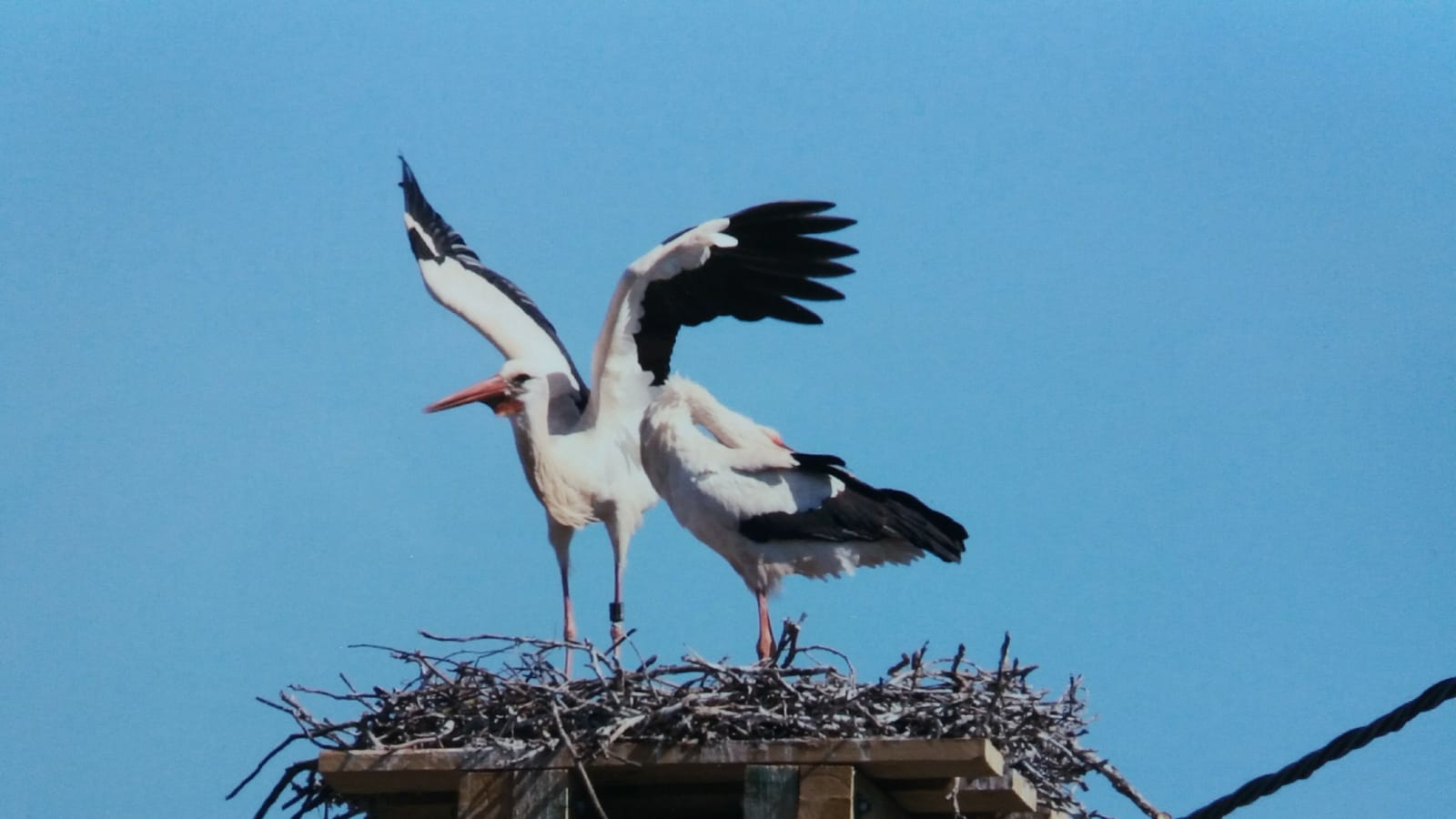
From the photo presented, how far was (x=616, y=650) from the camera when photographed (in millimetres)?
5230

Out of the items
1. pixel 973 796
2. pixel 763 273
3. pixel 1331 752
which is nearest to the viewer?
pixel 1331 752

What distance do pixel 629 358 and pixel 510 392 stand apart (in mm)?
470

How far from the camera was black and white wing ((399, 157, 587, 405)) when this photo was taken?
8.75 m

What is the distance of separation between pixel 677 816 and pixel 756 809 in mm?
354

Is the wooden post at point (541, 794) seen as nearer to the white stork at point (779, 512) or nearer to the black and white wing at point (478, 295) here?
the white stork at point (779, 512)

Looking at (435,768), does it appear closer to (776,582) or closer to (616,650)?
(616,650)

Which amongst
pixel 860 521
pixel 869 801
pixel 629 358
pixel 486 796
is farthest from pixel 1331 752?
pixel 629 358

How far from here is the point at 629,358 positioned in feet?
26.3

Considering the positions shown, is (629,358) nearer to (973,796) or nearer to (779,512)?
(779,512)

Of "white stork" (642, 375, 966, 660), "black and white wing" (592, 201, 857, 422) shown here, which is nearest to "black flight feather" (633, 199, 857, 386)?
"black and white wing" (592, 201, 857, 422)

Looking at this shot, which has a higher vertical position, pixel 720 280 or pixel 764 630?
pixel 720 280

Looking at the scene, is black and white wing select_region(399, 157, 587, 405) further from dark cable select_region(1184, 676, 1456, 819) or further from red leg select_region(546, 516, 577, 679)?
dark cable select_region(1184, 676, 1456, 819)

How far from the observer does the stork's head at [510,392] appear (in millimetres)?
8164

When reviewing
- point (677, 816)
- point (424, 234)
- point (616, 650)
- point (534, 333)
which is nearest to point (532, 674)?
point (616, 650)
